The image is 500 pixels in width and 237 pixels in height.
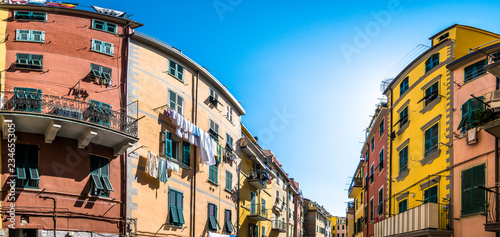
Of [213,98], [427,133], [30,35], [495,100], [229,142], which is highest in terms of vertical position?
[30,35]

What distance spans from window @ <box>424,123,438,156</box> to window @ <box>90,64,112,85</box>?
1709 centimetres

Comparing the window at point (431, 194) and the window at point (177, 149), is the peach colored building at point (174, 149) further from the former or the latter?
the window at point (431, 194)

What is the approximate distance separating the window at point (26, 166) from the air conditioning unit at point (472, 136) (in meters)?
19.2

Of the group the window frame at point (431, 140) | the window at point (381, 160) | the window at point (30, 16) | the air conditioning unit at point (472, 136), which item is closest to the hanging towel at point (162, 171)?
the window at point (30, 16)

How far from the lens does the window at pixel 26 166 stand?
22.6m

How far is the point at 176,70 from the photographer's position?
107 feet

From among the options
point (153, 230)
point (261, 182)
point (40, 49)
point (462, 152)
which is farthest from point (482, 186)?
point (261, 182)

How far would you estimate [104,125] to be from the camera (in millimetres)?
24594

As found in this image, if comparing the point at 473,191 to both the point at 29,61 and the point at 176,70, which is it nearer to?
the point at 176,70

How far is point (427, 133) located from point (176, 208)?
1500 centimetres

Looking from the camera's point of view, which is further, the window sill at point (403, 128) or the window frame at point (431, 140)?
A: the window sill at point (403, 128)

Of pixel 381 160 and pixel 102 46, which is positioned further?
pixel 381 160

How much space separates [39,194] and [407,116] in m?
21.0

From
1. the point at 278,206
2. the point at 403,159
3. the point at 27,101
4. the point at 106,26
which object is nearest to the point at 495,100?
the point at 403,159
